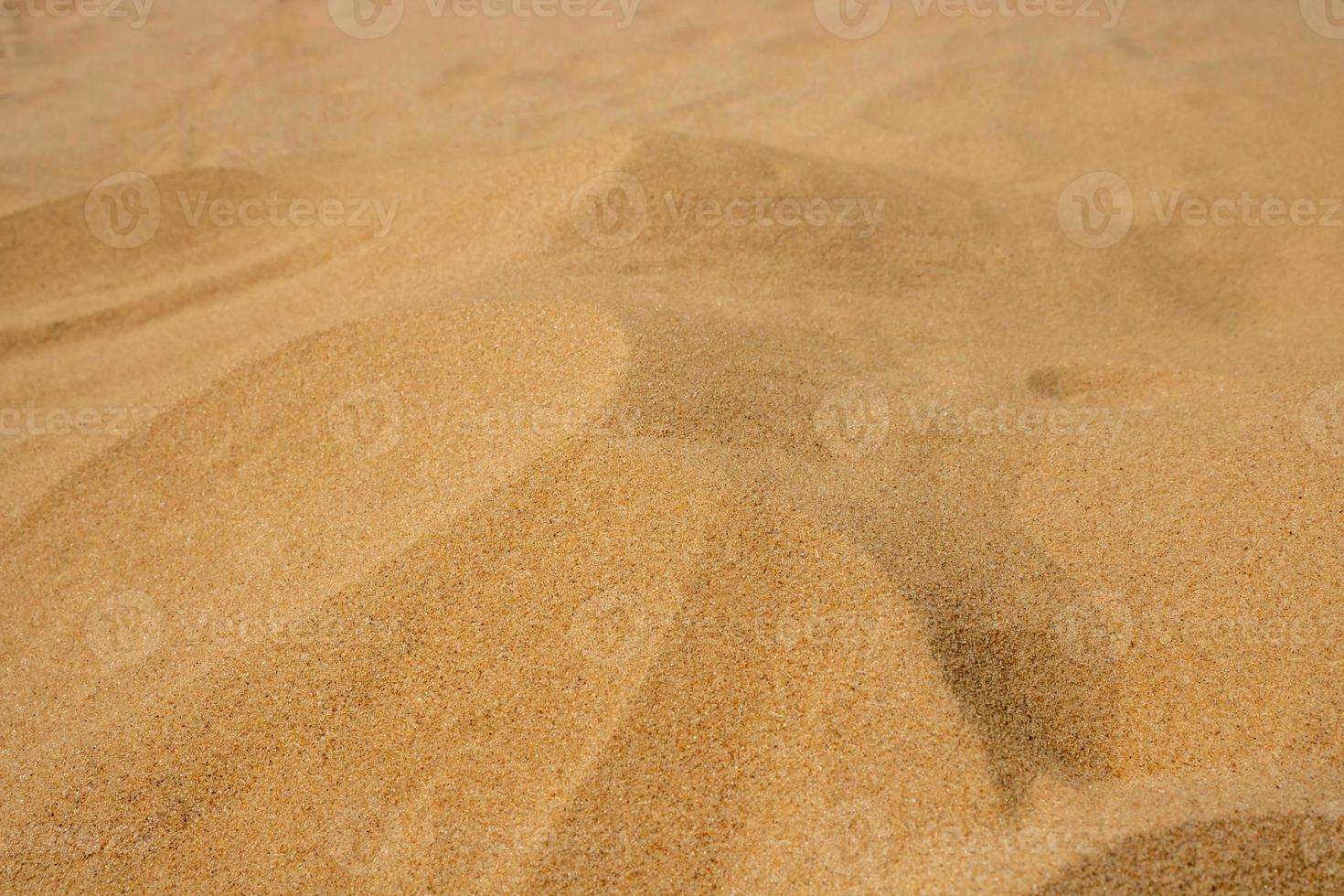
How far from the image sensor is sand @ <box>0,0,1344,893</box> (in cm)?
139

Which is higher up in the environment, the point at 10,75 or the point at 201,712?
the point at 10,75

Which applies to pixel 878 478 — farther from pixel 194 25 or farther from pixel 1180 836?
pixel 194 25

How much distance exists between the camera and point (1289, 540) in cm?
174

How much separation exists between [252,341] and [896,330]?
1821mm

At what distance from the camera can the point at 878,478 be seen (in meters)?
1.87

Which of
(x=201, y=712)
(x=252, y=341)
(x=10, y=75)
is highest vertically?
(x=10, y=75)

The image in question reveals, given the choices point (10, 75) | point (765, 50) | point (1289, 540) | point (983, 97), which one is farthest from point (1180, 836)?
point (10, 75)

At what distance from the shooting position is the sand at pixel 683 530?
139 cm

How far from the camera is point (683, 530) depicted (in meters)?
1.64

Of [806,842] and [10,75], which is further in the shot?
[10,75]

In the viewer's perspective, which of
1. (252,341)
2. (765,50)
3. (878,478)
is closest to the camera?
(878,478)

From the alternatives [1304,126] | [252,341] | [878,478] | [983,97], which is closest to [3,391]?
[252,341]

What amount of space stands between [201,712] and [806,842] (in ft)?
3.49

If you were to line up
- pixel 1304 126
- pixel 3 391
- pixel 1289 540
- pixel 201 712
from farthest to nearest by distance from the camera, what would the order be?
1. pixel 1304 126
2. pixel 3 391
3. pixel 1289 540
4. pixel 201 712
